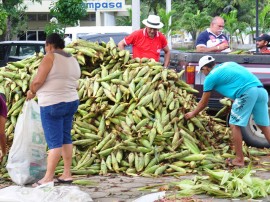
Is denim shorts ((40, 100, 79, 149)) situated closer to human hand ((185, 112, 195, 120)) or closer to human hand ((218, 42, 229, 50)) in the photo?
human hand ((185, 112, 195, 120))

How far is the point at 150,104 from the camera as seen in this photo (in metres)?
9.46

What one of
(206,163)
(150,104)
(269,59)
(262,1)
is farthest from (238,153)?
(262,1)

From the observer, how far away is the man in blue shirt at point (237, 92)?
9008 millimetres

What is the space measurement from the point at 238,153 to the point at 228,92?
2.62 feet

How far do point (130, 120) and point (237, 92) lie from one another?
143 cm

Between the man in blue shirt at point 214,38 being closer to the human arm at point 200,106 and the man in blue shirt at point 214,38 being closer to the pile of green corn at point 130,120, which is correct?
the pile of green corn at point 130,120

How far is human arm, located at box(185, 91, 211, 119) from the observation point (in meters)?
→ 9.03

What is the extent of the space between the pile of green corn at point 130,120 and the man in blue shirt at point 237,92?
0.44 m

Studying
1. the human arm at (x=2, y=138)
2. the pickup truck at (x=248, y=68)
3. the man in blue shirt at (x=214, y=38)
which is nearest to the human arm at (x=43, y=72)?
the human arm at (x=2, y=138)

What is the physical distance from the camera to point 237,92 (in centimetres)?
910

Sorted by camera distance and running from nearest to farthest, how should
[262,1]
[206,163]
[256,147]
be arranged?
[206,163] → [256,147] → [262,1]

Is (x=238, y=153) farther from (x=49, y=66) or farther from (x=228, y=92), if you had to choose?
(x=49, y=66)

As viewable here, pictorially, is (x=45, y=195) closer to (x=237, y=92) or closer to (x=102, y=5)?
(x=237, y=92)

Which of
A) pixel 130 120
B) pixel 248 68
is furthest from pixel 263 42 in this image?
pixel 130 120
